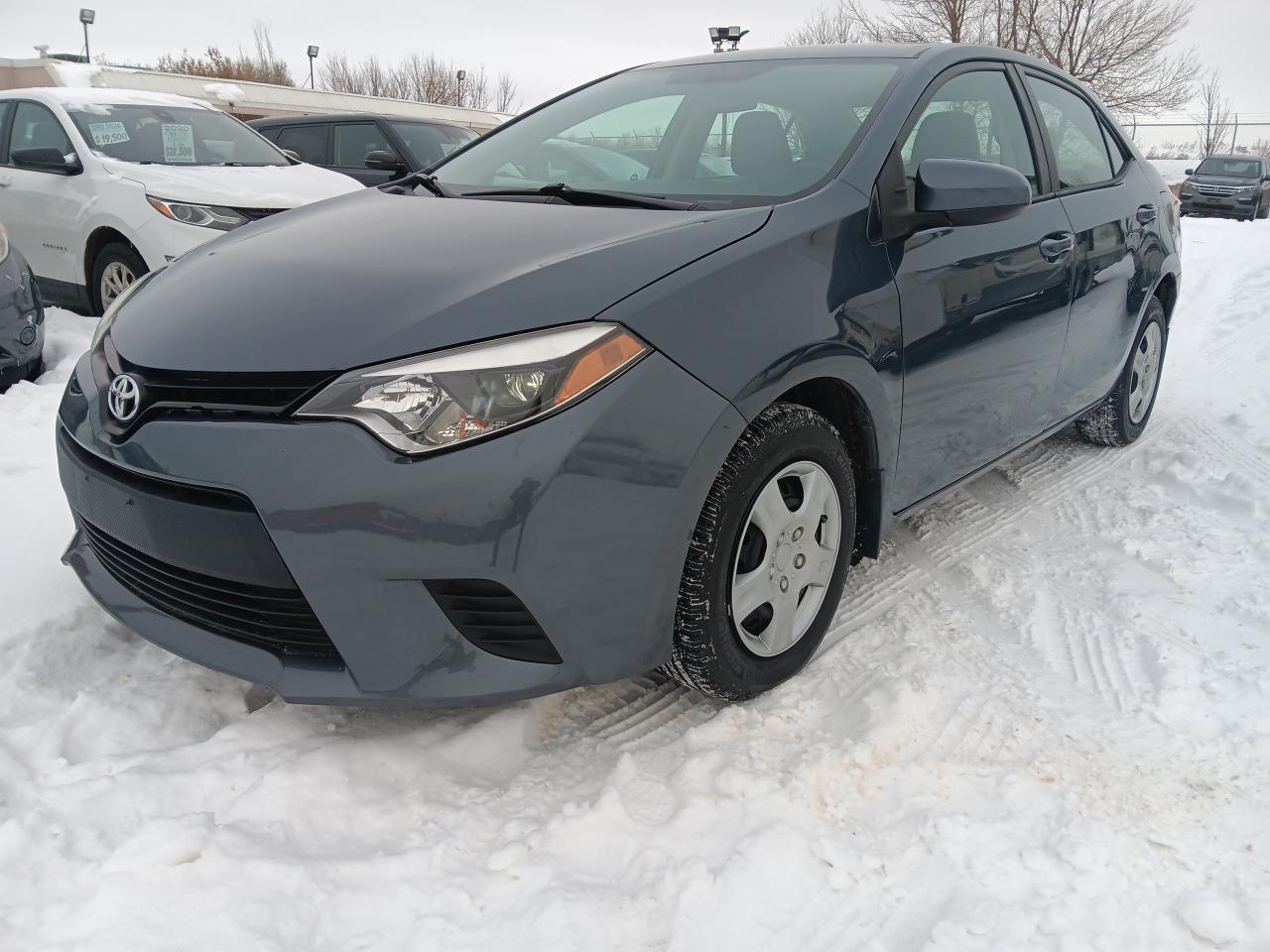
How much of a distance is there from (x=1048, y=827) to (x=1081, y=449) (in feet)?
9.82

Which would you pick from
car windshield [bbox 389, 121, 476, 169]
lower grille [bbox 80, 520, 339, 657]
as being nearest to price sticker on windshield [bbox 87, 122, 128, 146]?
car windshield [bbox 389, 121, 476, 169]

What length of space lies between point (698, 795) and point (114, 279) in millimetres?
5678

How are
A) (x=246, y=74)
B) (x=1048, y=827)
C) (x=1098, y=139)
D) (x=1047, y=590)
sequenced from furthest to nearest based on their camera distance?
1. (x=246, y=74)
2. (x=1098, y=139)
3. (x=1047, y=590)
4. (x=1048, y=827)

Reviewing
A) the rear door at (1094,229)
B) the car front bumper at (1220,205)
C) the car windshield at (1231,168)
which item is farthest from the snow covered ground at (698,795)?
the car windshield at (1231,168)

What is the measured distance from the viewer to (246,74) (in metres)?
38.6

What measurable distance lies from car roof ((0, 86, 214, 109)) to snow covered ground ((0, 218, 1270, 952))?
15.9ft

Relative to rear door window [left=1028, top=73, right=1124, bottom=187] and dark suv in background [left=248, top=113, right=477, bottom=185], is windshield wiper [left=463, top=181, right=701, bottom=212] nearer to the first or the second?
rear door window [left=1028, top=73, right=1124, bottom=187]

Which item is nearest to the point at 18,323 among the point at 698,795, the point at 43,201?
the point at 43,201

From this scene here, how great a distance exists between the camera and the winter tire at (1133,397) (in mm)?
4395

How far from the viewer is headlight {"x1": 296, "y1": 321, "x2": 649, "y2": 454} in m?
1.85

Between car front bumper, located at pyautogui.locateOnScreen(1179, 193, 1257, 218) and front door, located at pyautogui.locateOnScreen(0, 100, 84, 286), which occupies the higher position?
front door, located at pyautogui.locateOnScreen(0, 100, 84, 286)

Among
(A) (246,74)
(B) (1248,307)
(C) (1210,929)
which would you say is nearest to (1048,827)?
(C) (1210,929)

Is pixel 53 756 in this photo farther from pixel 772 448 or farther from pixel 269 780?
pixel 772 448

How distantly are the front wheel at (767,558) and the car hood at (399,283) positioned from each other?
18.6 inches
